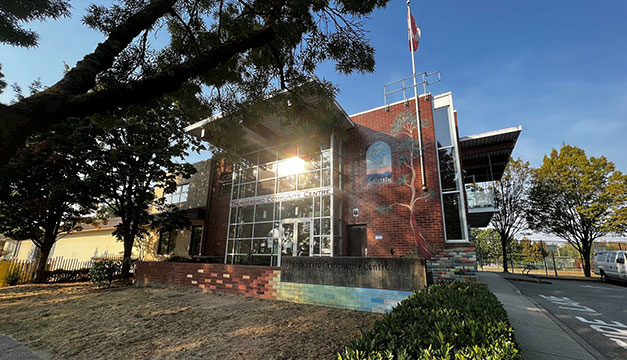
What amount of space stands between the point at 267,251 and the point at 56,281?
11.0 metres

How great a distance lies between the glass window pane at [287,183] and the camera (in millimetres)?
12898

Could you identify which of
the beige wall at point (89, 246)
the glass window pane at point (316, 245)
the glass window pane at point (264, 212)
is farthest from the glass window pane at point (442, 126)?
the beige wall at point (89, 246)

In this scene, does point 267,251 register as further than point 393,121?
Yes

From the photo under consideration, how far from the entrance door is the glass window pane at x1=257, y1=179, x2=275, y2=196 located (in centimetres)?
201

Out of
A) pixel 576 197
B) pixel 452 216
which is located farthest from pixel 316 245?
pixel 576 197

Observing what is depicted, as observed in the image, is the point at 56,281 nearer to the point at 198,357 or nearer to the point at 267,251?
the point at 267,251

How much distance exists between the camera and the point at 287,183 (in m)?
13.1

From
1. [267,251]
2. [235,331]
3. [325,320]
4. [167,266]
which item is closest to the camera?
[235,331]

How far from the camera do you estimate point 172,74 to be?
9.84 feet

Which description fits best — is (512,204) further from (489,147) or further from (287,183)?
(287,183)

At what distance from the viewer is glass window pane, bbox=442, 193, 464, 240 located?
372 inches

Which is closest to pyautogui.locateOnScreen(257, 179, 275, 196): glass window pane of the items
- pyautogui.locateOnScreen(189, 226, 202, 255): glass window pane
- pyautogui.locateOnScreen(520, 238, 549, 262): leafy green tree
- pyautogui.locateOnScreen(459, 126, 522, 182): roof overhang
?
pyautogui.locateOnScreen(189, 226, 202, 255): glass window pane

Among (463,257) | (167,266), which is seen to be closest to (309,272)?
(463,257)

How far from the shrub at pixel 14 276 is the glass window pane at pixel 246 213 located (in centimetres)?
1097
